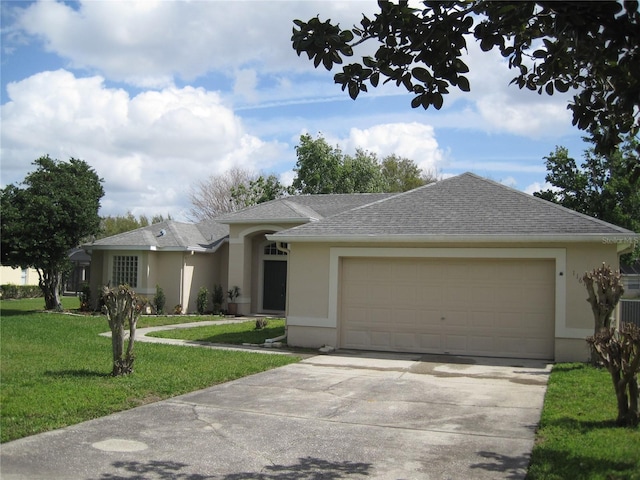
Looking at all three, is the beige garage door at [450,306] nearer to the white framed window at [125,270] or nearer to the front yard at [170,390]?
the front yard at [170,390]

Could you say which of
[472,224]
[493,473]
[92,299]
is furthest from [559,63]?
[92,299]

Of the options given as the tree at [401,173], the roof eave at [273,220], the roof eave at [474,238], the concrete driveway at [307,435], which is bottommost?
the concrete driveway at [307,435]

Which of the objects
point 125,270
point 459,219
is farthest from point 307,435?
point 125,270

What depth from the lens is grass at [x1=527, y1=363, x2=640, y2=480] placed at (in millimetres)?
6043

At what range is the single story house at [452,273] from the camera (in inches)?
538

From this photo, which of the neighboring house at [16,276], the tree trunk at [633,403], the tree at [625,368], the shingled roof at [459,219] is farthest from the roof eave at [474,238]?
the neighboring house at [16,276]

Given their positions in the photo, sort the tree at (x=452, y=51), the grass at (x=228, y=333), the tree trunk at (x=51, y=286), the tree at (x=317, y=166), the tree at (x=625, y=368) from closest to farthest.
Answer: the tree at (x=452, y=51), the tree at (x=625, y=368), the grass at (x=228, y=333), the tree trunk at (x=51, y=286), the tree at (x=317, y=166)

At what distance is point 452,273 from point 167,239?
1463cm

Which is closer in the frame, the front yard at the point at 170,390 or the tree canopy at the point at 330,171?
the front yard at the point at 170,390

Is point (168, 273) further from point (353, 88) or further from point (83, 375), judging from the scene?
point (353, 88)

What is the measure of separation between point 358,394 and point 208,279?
18.1 metres

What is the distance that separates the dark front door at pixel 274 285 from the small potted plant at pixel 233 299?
1.28 meters

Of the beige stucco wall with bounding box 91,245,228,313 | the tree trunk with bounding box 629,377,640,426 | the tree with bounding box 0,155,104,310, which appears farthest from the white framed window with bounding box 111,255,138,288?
the tree trunk with bounding box 629,377,640,426

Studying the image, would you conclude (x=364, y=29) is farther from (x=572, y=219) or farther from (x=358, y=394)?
(x=572, y=219)
